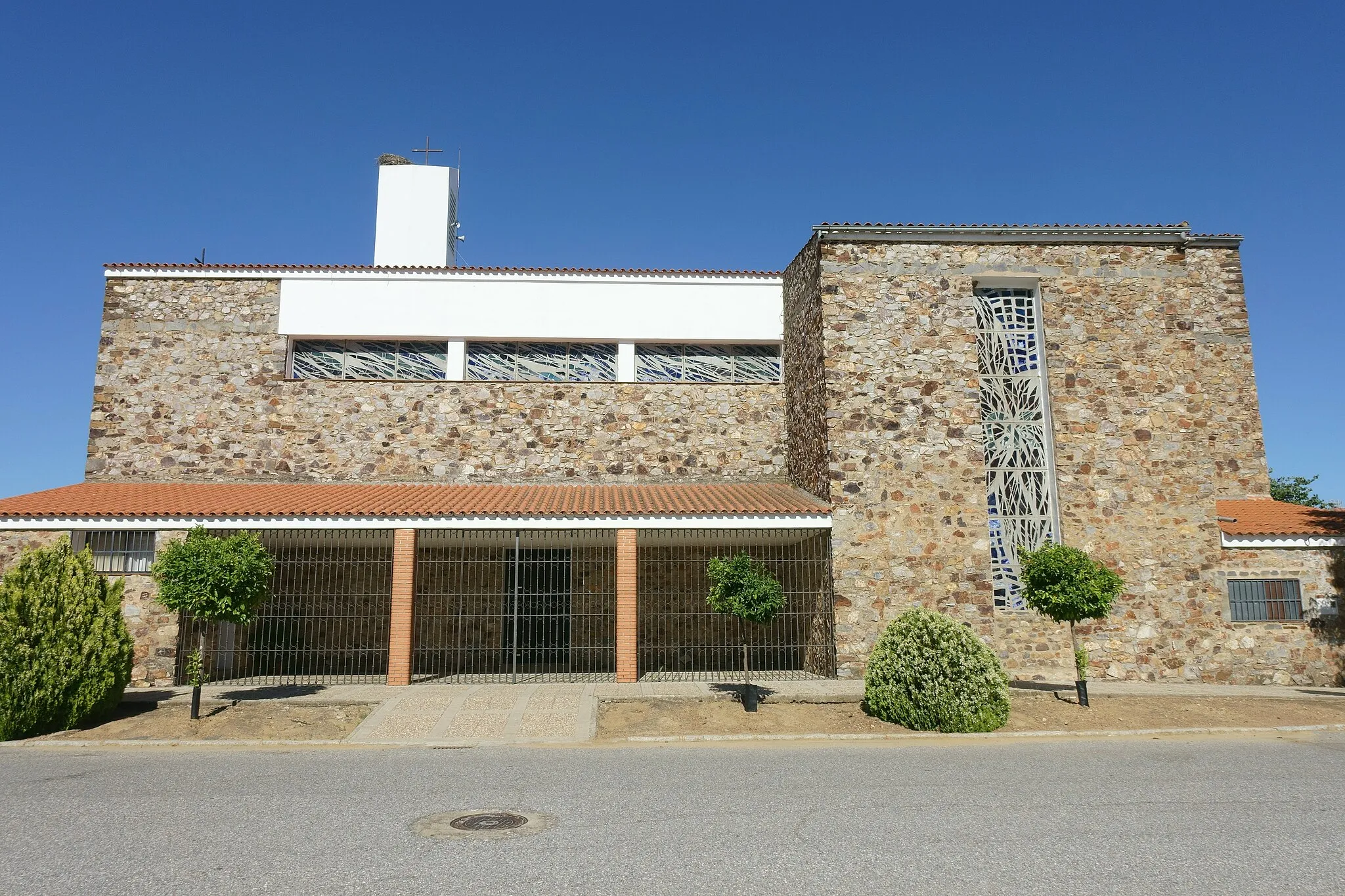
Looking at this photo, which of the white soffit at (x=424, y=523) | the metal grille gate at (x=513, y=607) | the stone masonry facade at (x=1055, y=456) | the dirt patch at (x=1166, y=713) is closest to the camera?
the dirt patch at (x=1166, y=713)

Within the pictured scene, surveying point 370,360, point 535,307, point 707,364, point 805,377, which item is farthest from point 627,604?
point 370,360

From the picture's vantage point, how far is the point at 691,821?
21.8 feet

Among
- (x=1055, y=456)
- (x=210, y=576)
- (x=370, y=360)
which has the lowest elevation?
(x=210, y=576)

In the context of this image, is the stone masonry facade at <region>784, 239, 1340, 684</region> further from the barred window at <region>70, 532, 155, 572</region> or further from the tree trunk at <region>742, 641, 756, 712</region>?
the barred window at <region>70, 532, 155, 572</region>

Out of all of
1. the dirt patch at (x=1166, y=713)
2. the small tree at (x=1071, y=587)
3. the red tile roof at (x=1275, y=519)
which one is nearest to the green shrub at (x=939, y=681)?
the dirt patch at (x=1166, y=713)

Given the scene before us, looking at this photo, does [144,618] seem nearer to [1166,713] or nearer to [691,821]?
[691,821]

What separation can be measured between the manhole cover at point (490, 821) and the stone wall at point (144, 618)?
9.89 meters

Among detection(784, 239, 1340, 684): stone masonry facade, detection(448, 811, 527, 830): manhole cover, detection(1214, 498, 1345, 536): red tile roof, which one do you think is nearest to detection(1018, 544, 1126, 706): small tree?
detection(784, 239, 1340, 684): stone masonry facade

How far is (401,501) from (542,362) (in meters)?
4.85

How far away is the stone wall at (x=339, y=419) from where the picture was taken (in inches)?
690

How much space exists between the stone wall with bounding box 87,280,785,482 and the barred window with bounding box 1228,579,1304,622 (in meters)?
8.83

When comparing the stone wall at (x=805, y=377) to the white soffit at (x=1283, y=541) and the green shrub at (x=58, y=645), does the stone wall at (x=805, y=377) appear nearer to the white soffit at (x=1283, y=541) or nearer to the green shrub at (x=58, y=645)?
the white soffit at (x=1283, y=541)

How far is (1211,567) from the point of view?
15.5 m

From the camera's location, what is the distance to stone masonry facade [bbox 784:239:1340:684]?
49.6 feet
